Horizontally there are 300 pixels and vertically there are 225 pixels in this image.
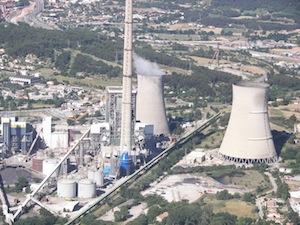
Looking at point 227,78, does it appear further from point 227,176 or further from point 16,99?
point 227,176

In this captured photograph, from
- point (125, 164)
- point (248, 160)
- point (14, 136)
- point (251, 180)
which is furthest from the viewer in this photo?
point (14, 136)

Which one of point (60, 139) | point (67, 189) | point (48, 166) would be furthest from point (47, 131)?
point (67, 189)

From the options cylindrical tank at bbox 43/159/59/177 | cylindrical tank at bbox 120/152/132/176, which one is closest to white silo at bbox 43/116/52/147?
cylindrical tank at bbox 43/159/59/177

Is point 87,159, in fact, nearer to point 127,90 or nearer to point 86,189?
point 127,90

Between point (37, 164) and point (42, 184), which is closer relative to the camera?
point (42, 184)

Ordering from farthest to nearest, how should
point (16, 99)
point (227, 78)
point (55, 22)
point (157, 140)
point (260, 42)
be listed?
point (55, 22) < point (260, 42) < point (227, 78) < point (16, 99) < point (157, 140)

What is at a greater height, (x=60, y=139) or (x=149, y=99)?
(x=149, y=99)

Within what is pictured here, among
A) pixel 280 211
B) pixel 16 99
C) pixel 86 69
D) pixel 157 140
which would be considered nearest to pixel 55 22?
pixel 86 69
